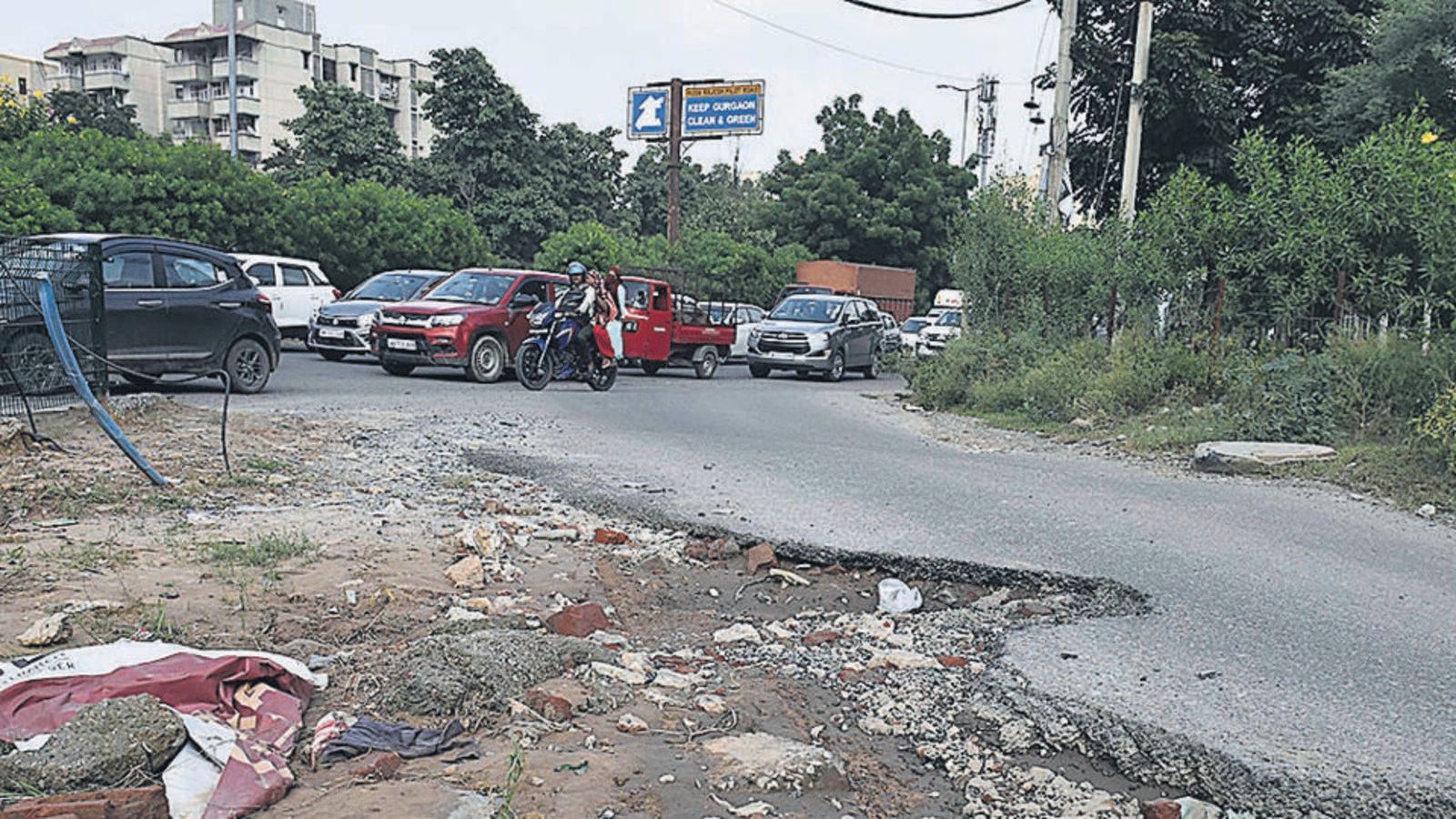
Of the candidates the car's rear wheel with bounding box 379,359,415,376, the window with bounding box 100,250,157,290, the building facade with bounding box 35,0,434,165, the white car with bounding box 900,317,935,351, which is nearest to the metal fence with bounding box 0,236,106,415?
the window with bounding box 100,250,157,290

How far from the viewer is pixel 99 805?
3135 millimetres

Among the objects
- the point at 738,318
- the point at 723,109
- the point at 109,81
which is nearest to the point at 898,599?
the point at 738,318

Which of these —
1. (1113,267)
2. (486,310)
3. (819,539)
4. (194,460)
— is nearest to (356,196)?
(486,310)

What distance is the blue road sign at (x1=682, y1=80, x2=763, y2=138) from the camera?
33156mm

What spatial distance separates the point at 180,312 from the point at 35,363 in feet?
14.6

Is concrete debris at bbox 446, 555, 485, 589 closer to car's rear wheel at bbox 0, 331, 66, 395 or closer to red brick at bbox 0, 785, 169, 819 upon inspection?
red brick at bbox 0, 785, 169, 819

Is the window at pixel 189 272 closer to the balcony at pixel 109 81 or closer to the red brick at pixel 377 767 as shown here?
the red brick at pixel 377 767

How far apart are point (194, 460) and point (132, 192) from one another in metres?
14.7

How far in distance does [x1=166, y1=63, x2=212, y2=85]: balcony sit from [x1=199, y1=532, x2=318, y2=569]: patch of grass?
62.7 m

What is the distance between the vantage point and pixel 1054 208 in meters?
20.3

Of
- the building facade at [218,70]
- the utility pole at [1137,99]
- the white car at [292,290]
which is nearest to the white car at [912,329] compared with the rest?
the utility pole at [1137,99]

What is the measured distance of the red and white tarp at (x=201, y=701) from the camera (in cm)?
343

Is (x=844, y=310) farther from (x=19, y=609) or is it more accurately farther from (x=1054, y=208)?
(x=19, y=609)

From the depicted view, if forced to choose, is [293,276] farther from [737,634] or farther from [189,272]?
[737,634]
